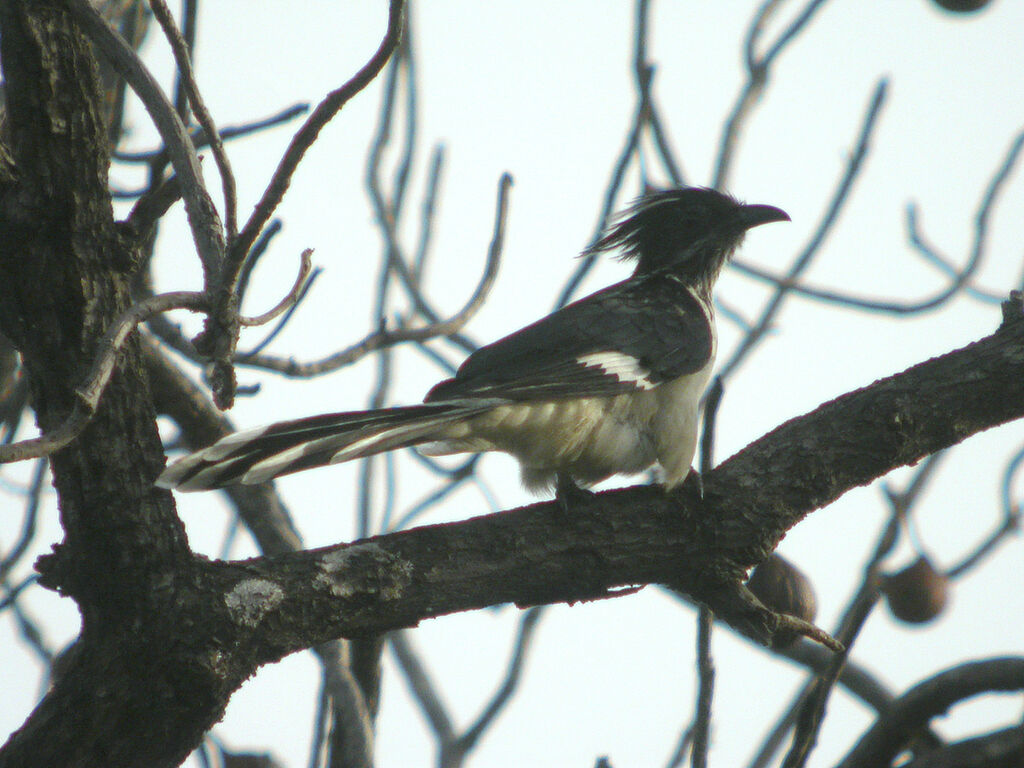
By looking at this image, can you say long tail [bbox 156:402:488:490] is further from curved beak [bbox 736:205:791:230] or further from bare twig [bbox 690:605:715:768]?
curved beak [bbox 736:205:791:230]

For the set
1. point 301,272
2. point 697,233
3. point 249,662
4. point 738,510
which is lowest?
point 249,662

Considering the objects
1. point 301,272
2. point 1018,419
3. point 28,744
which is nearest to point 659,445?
point 1018,419

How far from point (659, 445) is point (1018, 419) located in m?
1.28

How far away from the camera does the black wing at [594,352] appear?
3969mm

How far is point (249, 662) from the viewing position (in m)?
2.65

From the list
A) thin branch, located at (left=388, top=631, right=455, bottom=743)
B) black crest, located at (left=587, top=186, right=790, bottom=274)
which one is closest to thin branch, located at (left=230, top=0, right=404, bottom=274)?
thin branch, located at (left=388, top=631, right=455, bottom=743)

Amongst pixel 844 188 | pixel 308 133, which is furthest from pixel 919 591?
pixel 308 133

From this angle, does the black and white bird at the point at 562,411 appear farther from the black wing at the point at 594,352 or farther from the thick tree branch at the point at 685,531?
the thick tree branch at the point at 685,531

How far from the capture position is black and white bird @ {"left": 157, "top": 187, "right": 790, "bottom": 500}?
301cm

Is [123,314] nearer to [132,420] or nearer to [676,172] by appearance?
[132,420]

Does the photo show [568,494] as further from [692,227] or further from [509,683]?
[692,227]

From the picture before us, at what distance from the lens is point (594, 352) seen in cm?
438

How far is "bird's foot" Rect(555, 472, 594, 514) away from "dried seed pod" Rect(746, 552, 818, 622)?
653 millimetres

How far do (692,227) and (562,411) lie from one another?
2.39 metres
